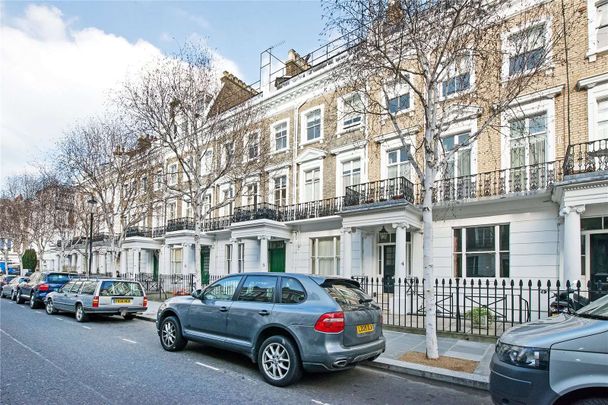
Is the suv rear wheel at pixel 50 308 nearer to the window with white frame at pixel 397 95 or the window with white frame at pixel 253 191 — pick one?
the window with white frame at pixel 253 191

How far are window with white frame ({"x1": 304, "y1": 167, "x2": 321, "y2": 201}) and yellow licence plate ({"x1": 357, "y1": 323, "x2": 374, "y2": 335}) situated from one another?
43.5ft

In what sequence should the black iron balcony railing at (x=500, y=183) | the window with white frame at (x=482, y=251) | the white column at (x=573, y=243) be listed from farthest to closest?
1. the window with white frame at (x=482, y=251)
2. the black iron balcony railing at (x=500, y=183)
3. the white column at (x=573, y=243)

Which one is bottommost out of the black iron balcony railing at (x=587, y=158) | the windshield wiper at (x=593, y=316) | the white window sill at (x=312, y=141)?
the windshield wiper at (x=593, y=316)

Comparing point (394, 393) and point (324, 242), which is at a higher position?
point (324, 242)

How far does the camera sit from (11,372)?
6484 mm

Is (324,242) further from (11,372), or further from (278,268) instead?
(11,372)

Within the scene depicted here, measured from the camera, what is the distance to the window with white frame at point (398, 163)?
634 inches

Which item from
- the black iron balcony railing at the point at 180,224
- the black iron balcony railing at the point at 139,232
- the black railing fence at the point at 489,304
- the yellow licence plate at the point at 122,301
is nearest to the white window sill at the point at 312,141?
the black railing fence at the point at 489,304

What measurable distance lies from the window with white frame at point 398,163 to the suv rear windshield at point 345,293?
1011cm

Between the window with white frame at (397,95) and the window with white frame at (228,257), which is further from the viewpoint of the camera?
the window with white frame at (228,257)

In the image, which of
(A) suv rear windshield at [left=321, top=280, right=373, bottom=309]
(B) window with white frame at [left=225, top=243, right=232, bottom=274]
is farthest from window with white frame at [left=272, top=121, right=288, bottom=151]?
(A) suv rear windshield at [left=321, top=280, right=373, bottom=309]

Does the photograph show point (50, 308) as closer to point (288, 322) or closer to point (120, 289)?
point (120, 289)

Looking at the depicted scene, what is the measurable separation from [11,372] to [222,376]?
3539 mm

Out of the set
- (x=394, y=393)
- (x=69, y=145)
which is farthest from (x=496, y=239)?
(x=69, y=145)
